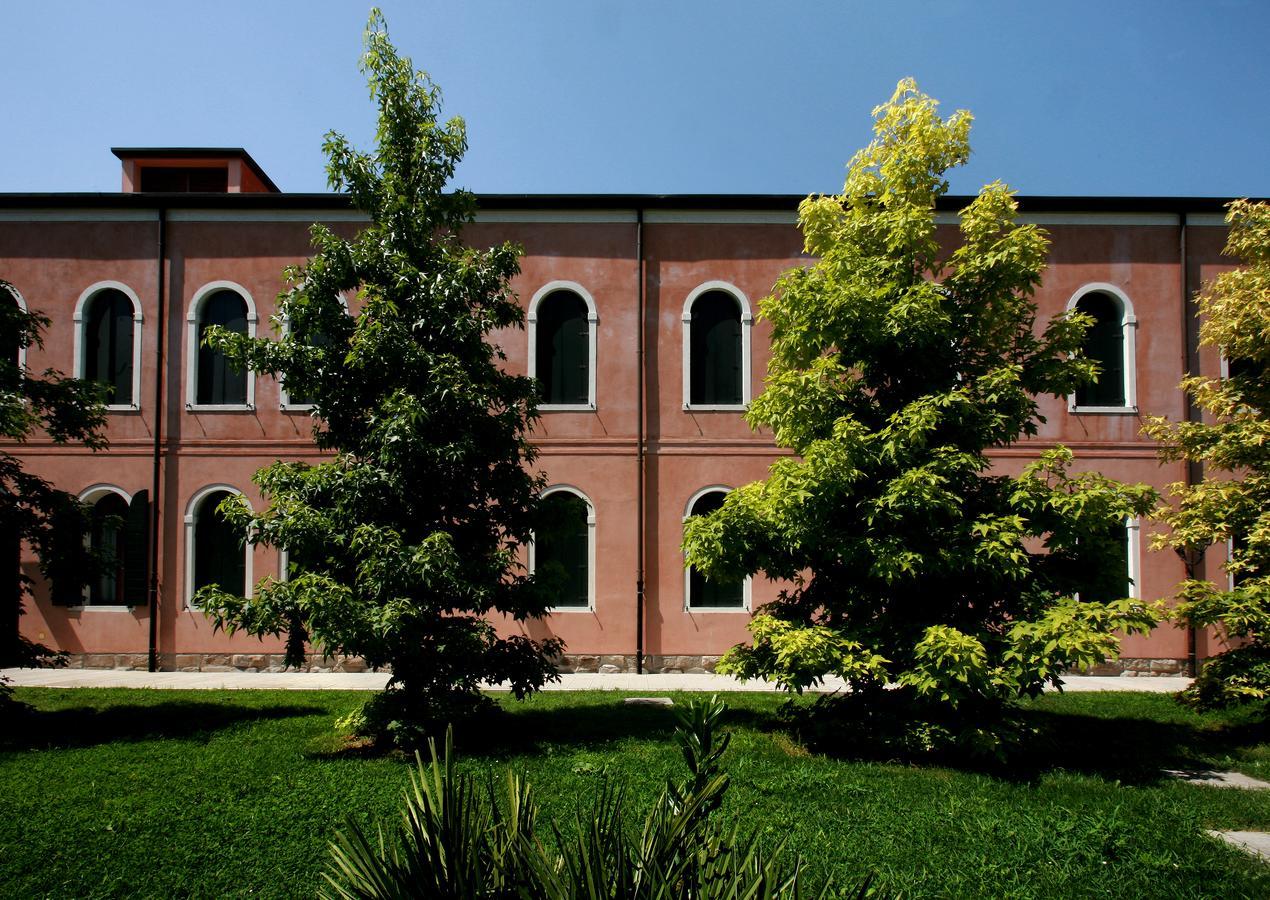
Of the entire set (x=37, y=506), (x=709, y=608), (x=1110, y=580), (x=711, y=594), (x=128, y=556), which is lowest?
(x=709, y=608)

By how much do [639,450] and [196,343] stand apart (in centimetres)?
855

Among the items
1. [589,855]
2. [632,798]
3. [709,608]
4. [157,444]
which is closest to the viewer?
[589,855]

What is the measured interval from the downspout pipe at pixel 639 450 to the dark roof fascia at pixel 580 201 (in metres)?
0.80

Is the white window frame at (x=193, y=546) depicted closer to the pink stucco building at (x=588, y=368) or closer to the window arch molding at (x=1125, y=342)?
the pink stucco building at (x=588, y=368)

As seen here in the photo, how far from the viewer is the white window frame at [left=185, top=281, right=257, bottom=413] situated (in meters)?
13.6

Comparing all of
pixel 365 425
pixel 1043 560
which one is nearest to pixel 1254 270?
pixel 1043 560

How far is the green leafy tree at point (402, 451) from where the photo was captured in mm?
7438

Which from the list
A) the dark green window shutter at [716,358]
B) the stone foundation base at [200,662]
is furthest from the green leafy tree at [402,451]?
the stone foundation base at [200,662]

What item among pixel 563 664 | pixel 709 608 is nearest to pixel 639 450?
pixel 709 608

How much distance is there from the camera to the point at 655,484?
1346 centimetres

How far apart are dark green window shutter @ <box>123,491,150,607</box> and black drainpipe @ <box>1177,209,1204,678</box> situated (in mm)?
18532

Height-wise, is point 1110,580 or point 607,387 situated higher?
point 607,387

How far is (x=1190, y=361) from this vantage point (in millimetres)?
13445

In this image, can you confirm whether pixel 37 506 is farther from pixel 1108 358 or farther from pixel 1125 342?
pixel 1125 342
